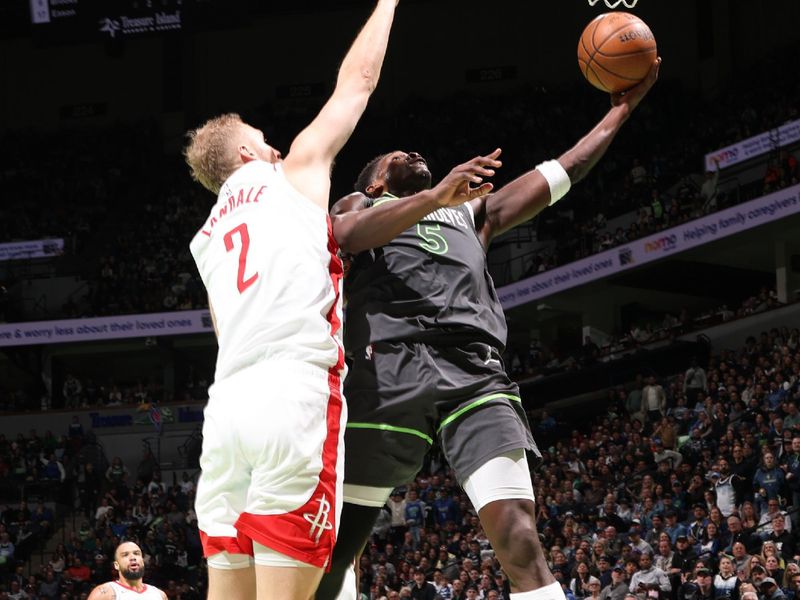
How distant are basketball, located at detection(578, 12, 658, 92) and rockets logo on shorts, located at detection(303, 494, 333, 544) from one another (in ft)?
8.52

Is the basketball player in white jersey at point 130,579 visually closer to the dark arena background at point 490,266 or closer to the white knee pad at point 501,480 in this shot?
the white knee pad at point 501,480

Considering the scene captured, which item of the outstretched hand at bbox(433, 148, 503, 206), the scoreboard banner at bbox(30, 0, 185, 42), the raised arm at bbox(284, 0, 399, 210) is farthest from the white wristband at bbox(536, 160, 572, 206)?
the scoreboard banner at bbox(30, 0, 185, 42)

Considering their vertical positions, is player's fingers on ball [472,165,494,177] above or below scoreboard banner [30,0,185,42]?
below

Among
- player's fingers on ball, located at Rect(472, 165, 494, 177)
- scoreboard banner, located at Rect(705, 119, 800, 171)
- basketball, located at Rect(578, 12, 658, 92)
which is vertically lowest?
player's fingers on ball, located at Rect(472, 165, 494, 177)

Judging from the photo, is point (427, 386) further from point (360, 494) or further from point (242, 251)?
point (242, 251)

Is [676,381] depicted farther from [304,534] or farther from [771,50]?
[304,534]

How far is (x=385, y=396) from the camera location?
3869 mm

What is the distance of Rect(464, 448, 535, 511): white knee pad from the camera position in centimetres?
371

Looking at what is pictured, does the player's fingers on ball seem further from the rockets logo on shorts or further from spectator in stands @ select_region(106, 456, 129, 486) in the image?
spectator in stands @ select_region(106, 456, 129, 486)

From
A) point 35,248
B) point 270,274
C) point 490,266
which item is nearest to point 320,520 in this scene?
point 270,274

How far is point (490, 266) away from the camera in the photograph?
26.5 metres

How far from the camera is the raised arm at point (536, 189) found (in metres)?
4.34

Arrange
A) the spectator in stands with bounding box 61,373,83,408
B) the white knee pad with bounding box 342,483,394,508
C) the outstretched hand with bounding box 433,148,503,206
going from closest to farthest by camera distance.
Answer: the outstretched hand with bounding box 433,148,503,206 < the white knee pad with bounding box 342,483,394,508 < the spectator in stands with bounding box 61,373,83,408

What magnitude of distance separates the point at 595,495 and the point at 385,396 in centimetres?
1268
